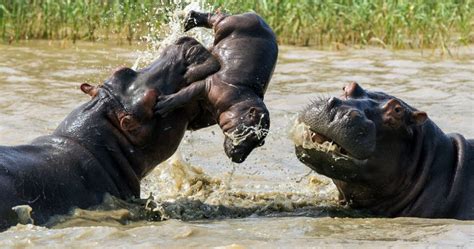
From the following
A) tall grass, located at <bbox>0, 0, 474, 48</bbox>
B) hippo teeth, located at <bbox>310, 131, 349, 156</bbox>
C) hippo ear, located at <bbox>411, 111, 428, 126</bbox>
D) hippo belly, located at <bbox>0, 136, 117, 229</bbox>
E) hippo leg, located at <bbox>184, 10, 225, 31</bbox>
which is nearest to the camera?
hippo belly, located at <bbox>0, 136, 117, 229</bbox>

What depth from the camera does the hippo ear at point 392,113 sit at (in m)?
6.42

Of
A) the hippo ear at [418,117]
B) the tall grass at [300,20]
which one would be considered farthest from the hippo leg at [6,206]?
the tall grass at [300,20]

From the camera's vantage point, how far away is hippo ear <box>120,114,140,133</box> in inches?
248

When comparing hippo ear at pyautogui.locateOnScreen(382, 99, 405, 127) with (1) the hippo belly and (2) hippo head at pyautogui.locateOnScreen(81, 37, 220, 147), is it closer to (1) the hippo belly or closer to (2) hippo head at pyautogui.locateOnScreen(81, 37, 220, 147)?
(2) hippo head at pyautogui.locateOnScreen(81, 37, 220, 147)

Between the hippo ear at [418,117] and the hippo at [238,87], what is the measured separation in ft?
2.93

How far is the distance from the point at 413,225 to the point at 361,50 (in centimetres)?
846

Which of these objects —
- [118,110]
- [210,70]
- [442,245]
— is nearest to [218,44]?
[210,70]

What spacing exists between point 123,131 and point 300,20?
8584 mm

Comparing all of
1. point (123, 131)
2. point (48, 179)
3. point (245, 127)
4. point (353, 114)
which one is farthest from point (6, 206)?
point (353, 114)

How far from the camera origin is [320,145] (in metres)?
6.25

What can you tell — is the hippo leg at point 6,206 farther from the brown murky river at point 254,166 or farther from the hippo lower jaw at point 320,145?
the hippo lower jaw at point 320,145

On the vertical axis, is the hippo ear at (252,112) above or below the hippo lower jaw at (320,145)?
above

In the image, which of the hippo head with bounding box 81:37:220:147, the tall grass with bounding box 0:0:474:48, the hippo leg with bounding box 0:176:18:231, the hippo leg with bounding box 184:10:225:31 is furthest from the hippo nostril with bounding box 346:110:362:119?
the tall grass with bounding box 0:0:474:48

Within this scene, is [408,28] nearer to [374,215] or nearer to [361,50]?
[361,50]
